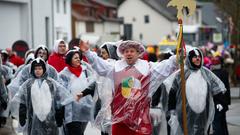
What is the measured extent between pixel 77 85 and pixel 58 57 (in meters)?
1.56

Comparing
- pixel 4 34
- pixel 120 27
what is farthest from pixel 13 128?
pixel 120 27

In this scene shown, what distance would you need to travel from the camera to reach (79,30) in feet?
232

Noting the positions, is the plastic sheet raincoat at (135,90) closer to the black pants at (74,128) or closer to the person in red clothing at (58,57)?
the black pants at (74,128)

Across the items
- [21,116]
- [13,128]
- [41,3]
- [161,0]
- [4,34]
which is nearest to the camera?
[21,116]

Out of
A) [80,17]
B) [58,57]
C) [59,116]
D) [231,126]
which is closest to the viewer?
[59,116]

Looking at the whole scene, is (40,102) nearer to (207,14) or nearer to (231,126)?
(231,126)

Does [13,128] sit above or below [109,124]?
below

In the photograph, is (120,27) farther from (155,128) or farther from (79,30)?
(155,128)

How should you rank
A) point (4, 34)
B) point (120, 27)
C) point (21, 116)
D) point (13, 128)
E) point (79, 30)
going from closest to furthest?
1. point (21, 116)
2. point (13, 128)
3. point (4, 34)
4. point (79, 30)
5. point (120, 27)

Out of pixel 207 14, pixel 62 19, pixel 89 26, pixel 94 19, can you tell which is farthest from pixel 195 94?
pixel 207 14

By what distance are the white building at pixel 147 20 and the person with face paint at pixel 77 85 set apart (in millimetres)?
78576

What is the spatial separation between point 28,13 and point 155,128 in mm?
28942

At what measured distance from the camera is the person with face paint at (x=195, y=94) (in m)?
9.47

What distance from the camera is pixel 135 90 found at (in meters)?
8.80
